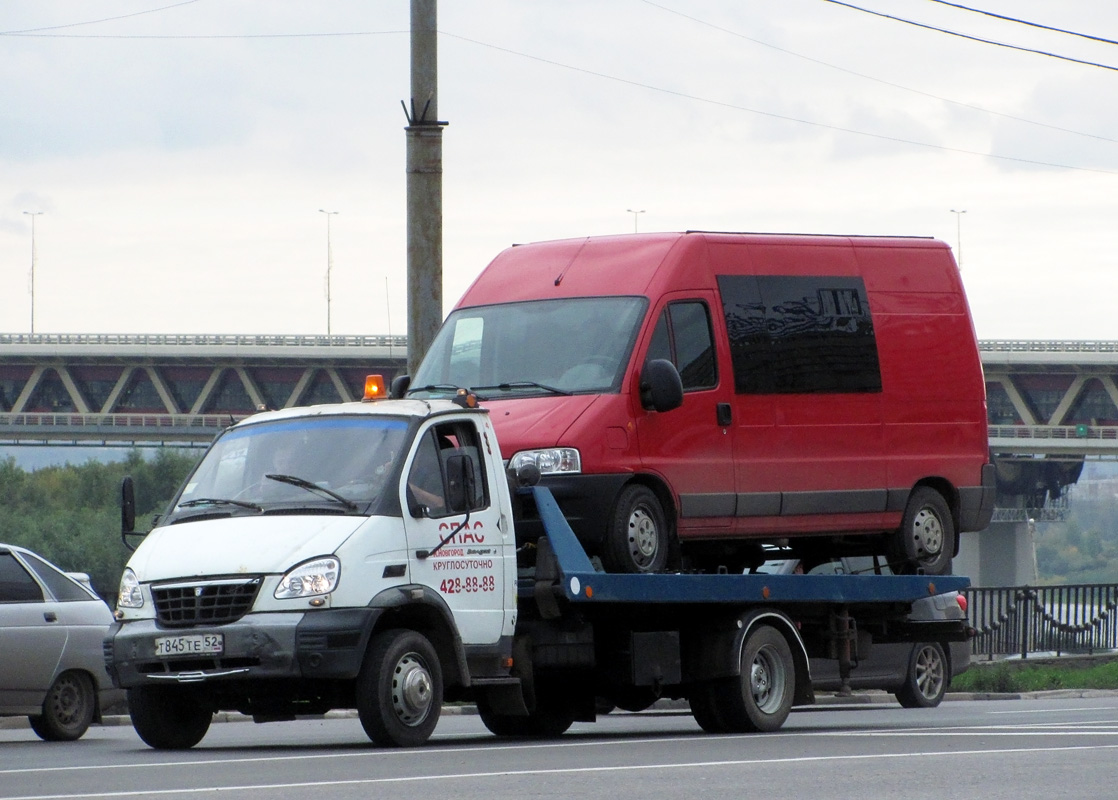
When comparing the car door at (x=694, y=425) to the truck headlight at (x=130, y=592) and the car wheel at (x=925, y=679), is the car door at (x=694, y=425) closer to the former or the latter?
the truck headlight at (x=130, y=592)

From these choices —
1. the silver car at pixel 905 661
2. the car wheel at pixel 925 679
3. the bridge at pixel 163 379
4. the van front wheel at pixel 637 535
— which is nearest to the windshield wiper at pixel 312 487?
the van front wheel at pixel 637 535

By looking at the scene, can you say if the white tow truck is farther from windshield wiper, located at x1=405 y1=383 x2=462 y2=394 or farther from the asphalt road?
windshield wiper, located at x1=405 y1=383 x2=462 y2=394

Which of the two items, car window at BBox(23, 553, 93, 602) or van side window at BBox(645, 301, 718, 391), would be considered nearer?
van side window at BBox(645, 301, 718, 391)

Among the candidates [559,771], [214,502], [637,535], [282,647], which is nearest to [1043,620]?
[637,535]

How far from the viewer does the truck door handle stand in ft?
44.3

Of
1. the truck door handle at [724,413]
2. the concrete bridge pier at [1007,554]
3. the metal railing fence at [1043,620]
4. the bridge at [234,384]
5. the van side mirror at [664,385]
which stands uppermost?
the bridge at [234,384]

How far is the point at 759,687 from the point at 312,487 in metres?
4.11

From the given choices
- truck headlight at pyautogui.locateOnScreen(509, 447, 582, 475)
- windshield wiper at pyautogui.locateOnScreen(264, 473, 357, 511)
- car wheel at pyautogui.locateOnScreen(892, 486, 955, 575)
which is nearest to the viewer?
windshield wiper at pyautogui.locateOnScreen(264, 473, 357, 511)

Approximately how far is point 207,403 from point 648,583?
280ft

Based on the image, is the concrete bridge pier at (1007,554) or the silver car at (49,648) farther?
the concrete bridge pier at (1007,554)

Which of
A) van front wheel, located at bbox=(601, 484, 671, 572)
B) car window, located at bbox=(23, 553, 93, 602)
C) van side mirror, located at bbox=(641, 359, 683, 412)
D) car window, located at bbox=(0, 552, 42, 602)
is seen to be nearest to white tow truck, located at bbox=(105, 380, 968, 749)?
van front wheel, located at bbox=(601, 484, 671, 572)

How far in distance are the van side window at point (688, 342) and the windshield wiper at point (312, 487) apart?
2667mm

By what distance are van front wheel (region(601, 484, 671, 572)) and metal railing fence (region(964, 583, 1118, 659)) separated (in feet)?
48.5

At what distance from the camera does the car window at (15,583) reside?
48.9 ft
